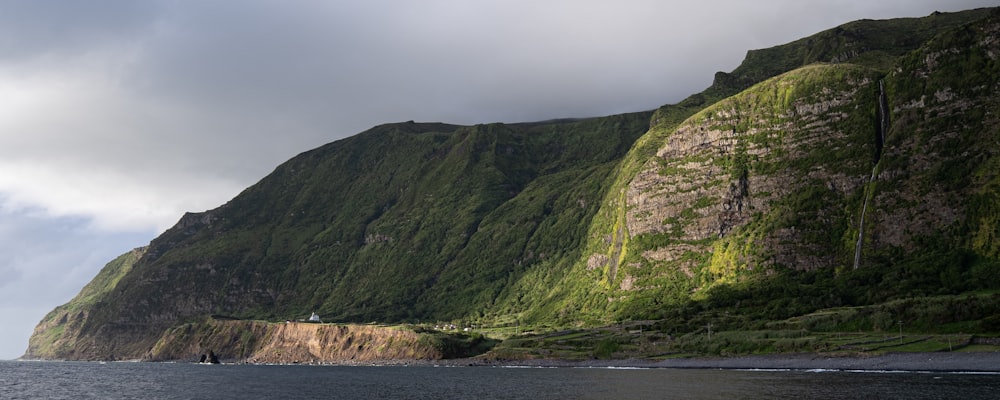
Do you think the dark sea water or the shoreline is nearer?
the dark sea water

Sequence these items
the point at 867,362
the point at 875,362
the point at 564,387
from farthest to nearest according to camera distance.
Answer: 1. the point at 867,362
2. the point at 875,362
3. the point at 564,387

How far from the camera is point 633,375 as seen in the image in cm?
16750

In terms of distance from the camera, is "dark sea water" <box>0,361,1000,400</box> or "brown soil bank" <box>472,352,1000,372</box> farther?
"brown soil bank" <box>472,352,1000,372</box>

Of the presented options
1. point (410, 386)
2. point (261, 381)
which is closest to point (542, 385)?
point (410, 386)

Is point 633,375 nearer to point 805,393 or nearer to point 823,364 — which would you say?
point 823,364


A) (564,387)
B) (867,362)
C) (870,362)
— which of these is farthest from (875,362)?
(564,387)

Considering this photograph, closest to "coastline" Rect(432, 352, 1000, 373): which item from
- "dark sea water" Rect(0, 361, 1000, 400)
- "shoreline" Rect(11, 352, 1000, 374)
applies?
"shoreline" Rect(11, 352, 1000, 374)

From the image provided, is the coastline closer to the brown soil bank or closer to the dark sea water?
the brown soil bank

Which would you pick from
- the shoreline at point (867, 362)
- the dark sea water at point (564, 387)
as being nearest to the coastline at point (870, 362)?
the shoreline at point (867, 362)

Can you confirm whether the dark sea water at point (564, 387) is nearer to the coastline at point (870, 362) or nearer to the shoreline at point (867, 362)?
the shoreline at point (867, 362)

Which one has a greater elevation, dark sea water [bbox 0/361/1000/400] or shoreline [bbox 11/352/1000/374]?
dark sea water [bbox 0/361/1000/400]

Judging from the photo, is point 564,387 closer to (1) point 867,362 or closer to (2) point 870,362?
(1) point 867,362

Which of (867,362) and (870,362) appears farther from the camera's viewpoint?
(867,362)

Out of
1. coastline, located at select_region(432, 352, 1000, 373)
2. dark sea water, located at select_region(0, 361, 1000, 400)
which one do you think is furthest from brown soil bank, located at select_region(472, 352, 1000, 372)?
dark sea water, located at select_region(0, 361, 1000, 400)
